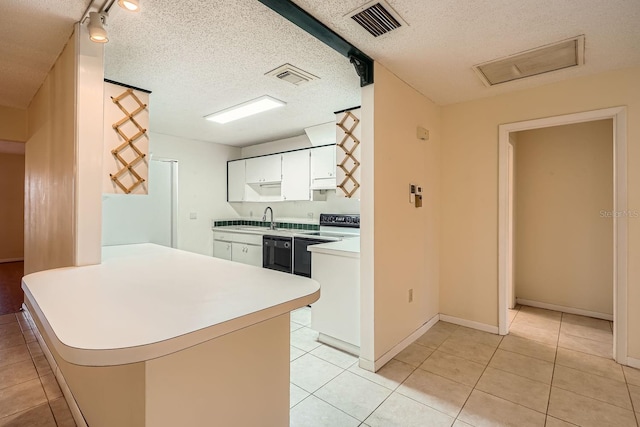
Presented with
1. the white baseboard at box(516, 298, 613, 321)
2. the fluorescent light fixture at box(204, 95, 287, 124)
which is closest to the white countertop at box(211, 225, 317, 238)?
the fluorescent light fixture at box(204, 95, 287, 124)

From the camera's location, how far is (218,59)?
2.23 metres

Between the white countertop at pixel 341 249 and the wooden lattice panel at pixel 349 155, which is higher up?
the wooden lattice panel at pixel 349 155

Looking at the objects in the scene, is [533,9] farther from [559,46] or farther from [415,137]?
[415,137]

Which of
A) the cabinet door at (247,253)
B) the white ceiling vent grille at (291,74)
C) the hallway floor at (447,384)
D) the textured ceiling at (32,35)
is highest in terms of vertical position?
the textured ceiling at (32,35)

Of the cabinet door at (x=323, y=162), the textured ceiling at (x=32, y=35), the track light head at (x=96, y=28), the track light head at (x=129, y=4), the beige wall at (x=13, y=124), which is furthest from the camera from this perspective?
the cabinet door at (x=323, y=162)

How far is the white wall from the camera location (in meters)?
4.70

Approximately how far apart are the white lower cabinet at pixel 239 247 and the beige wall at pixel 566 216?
3.47 metres

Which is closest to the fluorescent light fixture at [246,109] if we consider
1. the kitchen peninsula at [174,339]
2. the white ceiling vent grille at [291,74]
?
the white ceiling vent grille at [291,74]

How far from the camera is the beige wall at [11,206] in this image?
666 centimetres

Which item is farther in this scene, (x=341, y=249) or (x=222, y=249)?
(x=222, y=249)

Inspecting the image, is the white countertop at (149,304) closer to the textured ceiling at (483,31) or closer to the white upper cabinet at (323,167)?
the textured ceiling at (483,31)

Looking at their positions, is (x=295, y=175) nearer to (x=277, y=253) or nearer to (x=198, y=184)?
(x=277, y=253)

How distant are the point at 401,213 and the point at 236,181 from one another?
3.51 m

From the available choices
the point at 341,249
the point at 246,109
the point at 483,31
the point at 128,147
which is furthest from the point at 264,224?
the point at 483,31
